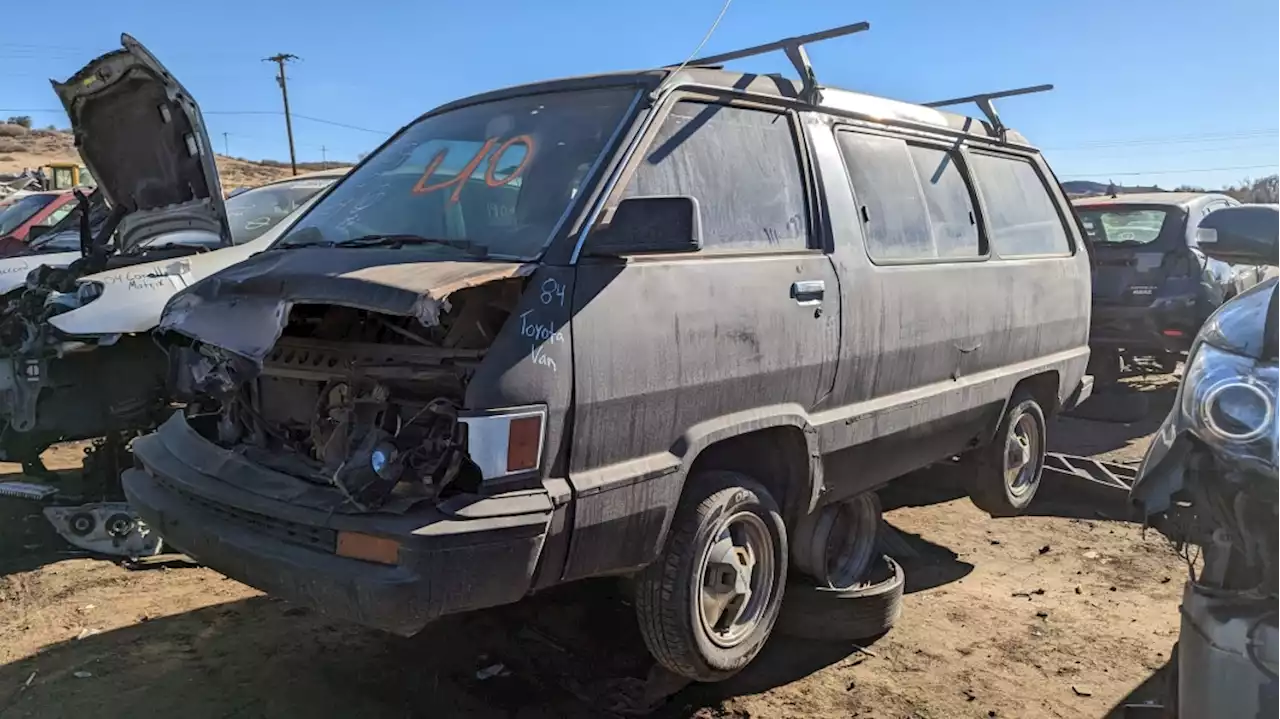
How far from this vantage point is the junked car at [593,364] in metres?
2.80

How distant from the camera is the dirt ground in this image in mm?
3596

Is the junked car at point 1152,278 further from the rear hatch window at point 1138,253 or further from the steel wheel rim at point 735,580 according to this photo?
the steel wheel rim at point 735,580

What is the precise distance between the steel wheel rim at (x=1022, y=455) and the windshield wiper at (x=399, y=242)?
11.4ft

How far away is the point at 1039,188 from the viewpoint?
592 cm

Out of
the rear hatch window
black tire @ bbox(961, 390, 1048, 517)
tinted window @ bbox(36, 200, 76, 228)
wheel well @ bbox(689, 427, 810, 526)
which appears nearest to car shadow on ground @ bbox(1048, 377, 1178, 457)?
the rear hatch window

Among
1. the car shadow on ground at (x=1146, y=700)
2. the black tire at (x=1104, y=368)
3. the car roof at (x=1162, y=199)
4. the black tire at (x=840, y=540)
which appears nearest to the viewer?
the car shadow on ground at (x=1146, y=700)

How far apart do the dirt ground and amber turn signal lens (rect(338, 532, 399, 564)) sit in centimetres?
103

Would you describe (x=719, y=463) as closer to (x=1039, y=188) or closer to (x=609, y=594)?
(x=609, y=594)

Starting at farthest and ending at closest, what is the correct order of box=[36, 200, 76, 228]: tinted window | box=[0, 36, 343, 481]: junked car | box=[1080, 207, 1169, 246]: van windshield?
box=[36, 200, 76, 228]: tinted window → box=[1080, 207, 1169, 246]: van windshield → box=[0, 36, 343, 481]: junked car

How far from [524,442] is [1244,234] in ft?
7.87

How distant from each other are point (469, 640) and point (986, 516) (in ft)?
12.3

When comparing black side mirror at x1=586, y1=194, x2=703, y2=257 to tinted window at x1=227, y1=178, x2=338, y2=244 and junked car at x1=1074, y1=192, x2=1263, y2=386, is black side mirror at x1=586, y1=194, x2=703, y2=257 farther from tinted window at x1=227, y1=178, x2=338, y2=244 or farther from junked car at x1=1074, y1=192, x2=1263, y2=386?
junked car at x1=1074, y1=192, x2=1263, y2=386

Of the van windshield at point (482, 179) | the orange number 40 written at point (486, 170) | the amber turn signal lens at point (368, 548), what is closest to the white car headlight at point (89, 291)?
the van windshield at point (482, 179)

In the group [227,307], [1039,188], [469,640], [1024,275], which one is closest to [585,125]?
[227,307]
